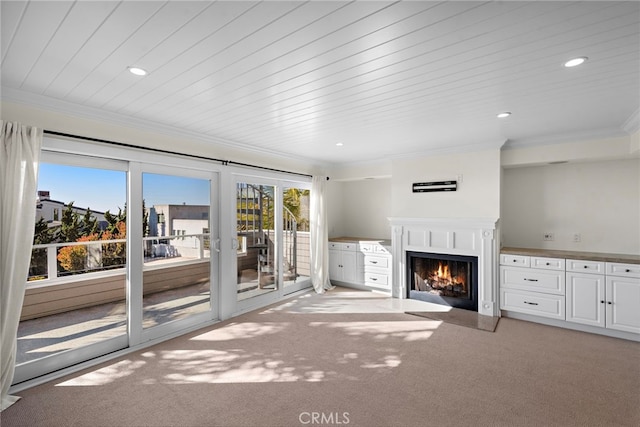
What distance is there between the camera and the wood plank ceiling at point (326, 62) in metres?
1.42

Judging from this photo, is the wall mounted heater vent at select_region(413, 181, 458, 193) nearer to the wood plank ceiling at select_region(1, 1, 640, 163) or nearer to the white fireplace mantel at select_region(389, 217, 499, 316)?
the white fireplace mantel at select_region(389, 217, 499, 316)

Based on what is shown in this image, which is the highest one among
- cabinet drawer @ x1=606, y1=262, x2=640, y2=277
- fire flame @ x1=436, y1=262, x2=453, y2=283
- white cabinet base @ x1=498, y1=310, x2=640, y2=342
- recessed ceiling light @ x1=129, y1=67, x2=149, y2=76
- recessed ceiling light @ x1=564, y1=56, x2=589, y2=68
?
recessed ceiling light @ x1=129, y1=67, x2=149, y2=76

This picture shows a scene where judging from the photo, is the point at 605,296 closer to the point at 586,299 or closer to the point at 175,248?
the point at 586,299

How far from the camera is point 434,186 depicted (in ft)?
15.2

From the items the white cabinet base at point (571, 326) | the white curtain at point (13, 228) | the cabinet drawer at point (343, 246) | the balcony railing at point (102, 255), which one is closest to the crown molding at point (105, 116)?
the white curtain at point (13, 228)

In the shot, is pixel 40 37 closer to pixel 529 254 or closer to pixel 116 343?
pixel 116 343

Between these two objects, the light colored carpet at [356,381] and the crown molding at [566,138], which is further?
the crown molding at [566,138]

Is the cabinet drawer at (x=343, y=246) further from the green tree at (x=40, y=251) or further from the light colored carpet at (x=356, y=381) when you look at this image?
the green tree at (x=40, y=251)

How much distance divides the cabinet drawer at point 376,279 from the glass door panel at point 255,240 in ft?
5.41

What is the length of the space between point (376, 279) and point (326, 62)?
413 cm

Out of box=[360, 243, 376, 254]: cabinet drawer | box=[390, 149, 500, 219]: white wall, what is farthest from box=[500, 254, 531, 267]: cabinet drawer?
box=[360, 243, 376, 254]: cabinet drawer

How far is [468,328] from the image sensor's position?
3635 mm

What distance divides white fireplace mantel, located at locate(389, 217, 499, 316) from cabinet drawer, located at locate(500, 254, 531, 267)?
0.09 metres

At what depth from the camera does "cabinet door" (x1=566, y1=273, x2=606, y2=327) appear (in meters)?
3.40
